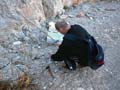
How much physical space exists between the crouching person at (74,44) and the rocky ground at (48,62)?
22cm

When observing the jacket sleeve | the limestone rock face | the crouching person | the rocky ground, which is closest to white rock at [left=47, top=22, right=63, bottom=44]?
the rocky ground

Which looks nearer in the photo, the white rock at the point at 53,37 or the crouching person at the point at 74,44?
the crouching person at the point at 74,44

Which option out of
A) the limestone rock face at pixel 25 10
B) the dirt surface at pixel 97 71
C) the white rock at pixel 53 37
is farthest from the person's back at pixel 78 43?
the limestone rock face at pixel 25 10

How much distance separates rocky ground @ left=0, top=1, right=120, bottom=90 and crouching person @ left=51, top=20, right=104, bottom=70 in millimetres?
221

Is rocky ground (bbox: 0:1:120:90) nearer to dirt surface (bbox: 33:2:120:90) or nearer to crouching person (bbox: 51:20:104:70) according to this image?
dirt surface (bbox: 33:2:120:90)

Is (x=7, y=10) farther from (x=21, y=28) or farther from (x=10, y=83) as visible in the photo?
(x=10, y=83)

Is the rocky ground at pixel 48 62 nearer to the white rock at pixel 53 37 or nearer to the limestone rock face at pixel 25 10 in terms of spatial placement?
the white rock at pixel 53 37

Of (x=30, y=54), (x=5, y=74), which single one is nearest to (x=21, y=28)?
(x=30, y=54)

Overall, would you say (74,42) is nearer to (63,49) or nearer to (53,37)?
(63,49)

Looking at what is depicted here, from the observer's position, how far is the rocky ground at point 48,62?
426 centimetres

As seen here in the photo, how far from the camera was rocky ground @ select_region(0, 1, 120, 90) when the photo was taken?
4.26 m

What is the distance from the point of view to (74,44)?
14.1 feet

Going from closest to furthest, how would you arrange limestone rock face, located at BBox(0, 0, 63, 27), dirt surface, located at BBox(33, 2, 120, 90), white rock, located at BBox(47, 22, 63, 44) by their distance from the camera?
1. dirt surface, located at BBox(33, 2, 120, 90)
2. white rock, located at BBox(47, 22, 63, 44)
3. limestone rock face, located at BBox(0, 0, 63, 27)

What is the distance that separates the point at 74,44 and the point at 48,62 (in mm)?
633
